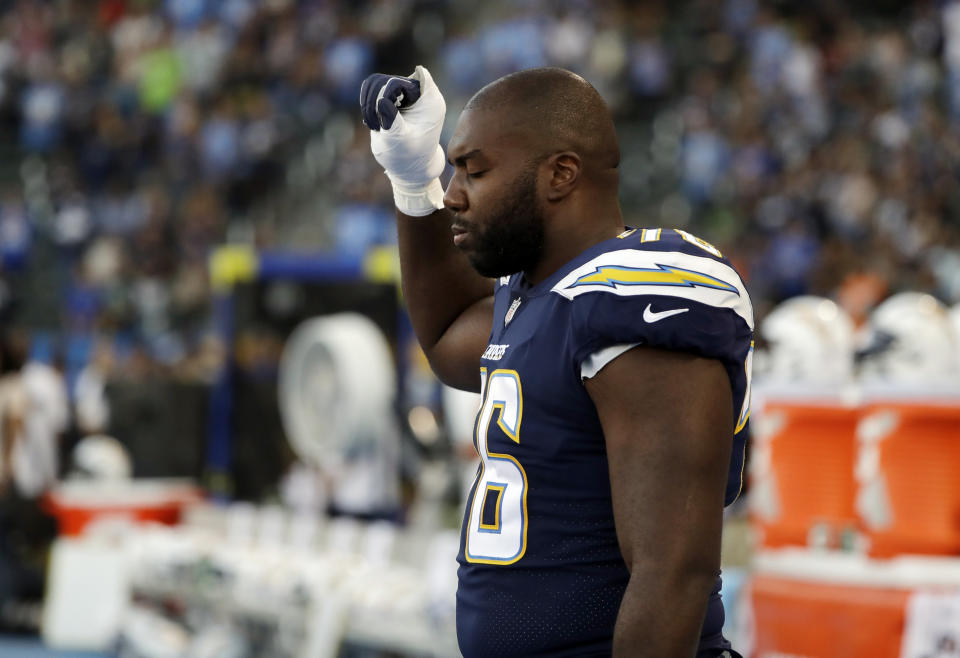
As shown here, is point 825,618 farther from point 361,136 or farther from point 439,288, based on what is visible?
point 361,136

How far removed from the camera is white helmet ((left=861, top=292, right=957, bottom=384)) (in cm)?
458

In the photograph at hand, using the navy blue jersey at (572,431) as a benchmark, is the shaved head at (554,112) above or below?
above

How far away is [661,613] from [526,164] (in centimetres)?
77

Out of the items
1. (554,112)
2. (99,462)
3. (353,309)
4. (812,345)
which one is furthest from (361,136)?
(554,112)

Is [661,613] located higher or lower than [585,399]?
lower

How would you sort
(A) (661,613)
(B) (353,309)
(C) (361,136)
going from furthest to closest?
(C) (361,136), (B) (353,309), (A) (661,613)

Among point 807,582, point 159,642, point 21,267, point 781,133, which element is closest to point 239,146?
point 21,267

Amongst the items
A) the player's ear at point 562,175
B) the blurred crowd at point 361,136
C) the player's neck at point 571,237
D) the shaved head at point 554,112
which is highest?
the blurred crowd at point 361,136

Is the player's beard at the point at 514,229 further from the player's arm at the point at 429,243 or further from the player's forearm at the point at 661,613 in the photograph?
the player's forearm at the point at 661,613

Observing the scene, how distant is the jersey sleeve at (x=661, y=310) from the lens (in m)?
1.98

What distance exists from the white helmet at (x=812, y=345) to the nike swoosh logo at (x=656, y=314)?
325 centimetres

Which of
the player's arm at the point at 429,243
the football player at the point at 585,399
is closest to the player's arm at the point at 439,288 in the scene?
the player's arm at the point at 429,243

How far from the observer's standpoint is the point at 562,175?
2.26 meters

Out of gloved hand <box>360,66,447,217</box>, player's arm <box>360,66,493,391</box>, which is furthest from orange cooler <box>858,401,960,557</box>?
gloved hand <box>360,66,447,217</box>
